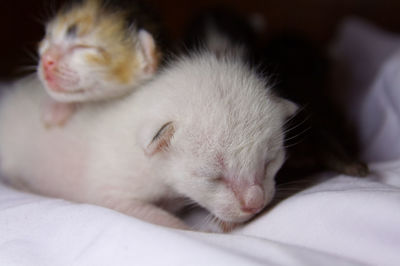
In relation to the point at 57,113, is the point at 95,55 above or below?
above

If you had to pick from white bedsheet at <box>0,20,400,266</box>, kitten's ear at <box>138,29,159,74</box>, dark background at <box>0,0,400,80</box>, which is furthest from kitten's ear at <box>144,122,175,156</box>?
dark background at <box>0,0,400,80</box>

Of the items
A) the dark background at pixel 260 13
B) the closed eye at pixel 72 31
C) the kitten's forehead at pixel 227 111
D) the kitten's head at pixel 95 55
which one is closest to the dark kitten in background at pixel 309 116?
the kitten's forehead at pixel 227 111

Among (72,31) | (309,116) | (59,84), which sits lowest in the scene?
(309,116)

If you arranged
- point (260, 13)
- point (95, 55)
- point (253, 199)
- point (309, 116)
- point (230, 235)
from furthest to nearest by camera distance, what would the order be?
1. point (260, 13)
2. point (309, 116)
3. point (95, 55)
4. point (253, 199)
5. point (230, 235)

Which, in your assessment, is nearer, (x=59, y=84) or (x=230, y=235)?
(x=230, y=235)

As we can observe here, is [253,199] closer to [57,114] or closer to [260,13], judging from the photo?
[57,114]

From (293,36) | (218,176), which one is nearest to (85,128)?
(218,176)

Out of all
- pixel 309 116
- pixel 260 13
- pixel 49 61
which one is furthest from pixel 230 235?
pixel 260 13

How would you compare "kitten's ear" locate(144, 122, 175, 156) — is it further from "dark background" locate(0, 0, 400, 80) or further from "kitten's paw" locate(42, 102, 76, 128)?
"dark background" locate(0, 0, 400, 80)

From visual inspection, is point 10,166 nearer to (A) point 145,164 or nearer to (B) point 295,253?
(A) point 145,164
